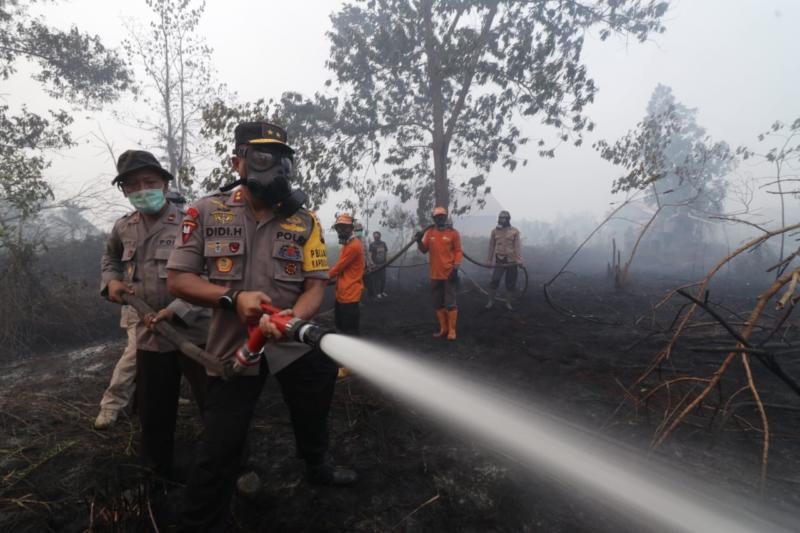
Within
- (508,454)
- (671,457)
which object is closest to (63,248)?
(508,454)

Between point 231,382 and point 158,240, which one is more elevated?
point 158,240

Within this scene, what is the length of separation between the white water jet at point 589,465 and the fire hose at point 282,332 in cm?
6

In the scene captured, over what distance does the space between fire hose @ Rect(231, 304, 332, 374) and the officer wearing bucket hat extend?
43.3 inches

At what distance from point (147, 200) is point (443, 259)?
4481 millimetres

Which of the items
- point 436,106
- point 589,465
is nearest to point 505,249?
point 436,106

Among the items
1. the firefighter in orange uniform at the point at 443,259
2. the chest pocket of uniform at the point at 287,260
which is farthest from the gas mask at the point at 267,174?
the firefighter in orange uniform at the point at 443,259

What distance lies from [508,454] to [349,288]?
2.91m

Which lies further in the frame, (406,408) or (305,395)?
(406,408)

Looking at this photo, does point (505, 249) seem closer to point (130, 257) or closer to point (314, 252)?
point (314, 252)

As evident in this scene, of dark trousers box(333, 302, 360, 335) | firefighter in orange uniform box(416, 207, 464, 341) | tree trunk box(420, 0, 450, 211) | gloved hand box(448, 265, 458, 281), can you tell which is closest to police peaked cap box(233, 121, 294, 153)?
dark trousers box(333, 302, 360, 335)

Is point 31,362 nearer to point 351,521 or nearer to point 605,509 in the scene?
point 351,521

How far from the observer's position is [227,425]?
1963 millimetres

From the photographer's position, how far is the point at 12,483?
112 inches

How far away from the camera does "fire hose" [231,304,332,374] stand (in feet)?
5.58
